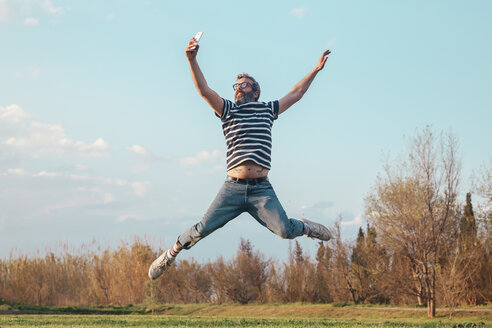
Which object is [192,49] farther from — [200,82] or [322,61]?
[322,61]

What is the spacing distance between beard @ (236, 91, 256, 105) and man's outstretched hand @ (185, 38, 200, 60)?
858 mm

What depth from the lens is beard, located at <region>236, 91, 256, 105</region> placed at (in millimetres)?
6496

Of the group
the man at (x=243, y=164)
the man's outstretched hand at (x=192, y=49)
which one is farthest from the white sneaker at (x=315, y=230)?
the man's outstretched hand at (x=192, y=49)

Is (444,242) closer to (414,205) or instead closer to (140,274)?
(414,205)

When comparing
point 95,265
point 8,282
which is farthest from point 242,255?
point 8,282

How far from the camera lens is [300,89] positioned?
696cm

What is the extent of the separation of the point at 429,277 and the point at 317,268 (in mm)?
5782

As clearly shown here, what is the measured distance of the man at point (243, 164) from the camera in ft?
20.1

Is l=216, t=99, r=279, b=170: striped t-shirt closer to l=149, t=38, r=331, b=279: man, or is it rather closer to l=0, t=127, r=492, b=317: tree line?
l=149, t=38, r=331, b=279: man

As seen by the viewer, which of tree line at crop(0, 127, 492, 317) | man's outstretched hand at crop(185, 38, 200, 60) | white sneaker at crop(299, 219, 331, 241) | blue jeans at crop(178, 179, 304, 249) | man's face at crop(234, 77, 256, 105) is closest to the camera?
man's outstretched hand at crop(185, 38, 200, 60)

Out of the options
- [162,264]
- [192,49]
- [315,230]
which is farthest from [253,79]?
[162,264]

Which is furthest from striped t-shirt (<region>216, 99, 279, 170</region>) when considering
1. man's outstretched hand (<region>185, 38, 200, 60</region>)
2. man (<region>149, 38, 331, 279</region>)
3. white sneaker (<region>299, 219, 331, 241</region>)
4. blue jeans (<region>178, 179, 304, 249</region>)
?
white sneaker (<region>299, 219, 331, 241</region>)

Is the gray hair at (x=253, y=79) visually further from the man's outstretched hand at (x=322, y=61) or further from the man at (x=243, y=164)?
the man's outstretched hand at (x=322, y=61)

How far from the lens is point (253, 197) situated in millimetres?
6129
